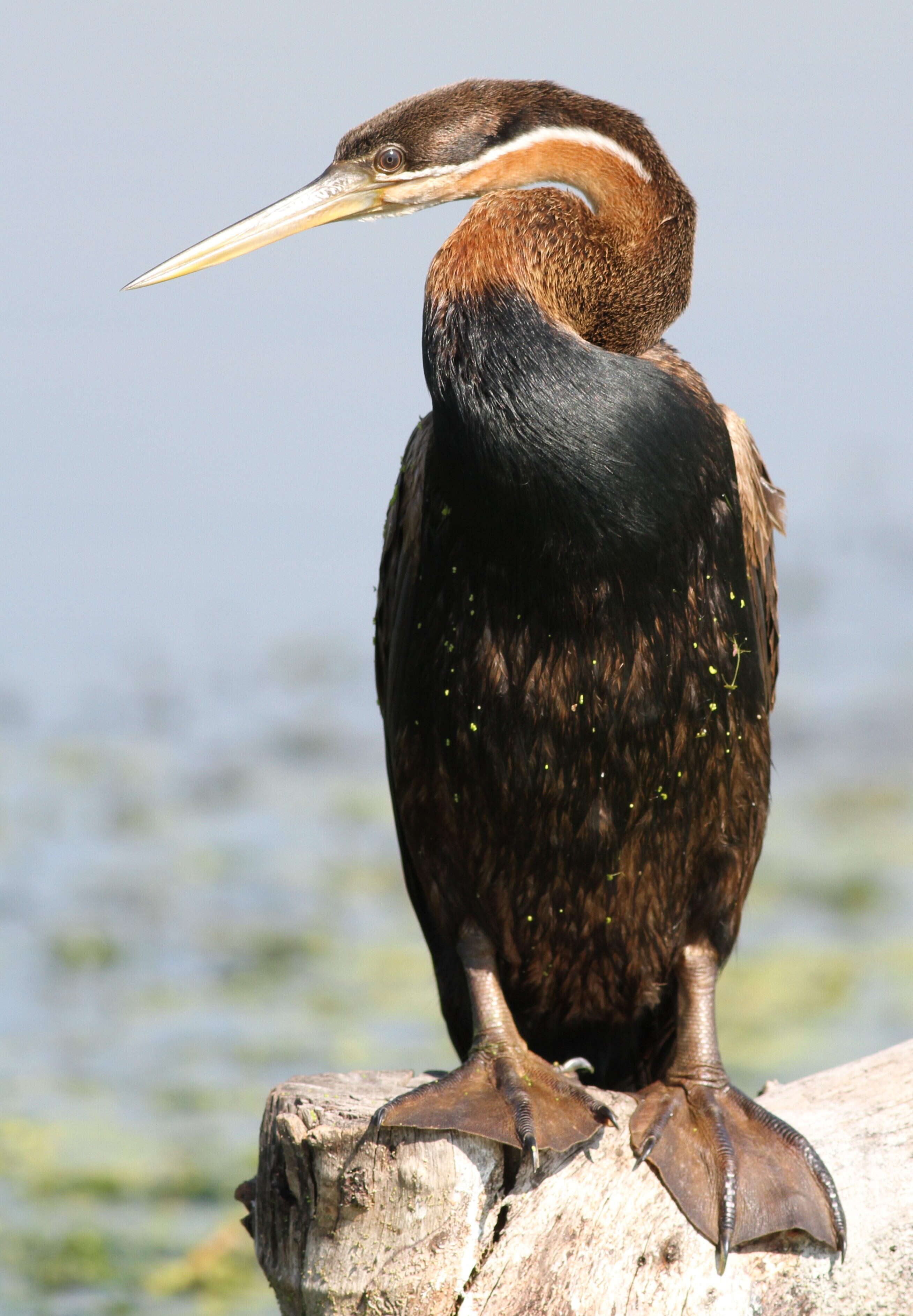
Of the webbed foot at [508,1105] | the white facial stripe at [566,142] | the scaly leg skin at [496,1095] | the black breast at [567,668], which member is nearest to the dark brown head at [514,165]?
the white facial stripe at [566,142]

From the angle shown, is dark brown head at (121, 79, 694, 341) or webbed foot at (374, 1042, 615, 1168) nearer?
webbed foot at (374, 1042, 615, 1168)

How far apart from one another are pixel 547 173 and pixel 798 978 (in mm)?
5790

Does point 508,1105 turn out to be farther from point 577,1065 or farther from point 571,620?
point 571,620

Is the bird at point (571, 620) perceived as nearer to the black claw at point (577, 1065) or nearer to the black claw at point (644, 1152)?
the black claw at point (644, 1152)

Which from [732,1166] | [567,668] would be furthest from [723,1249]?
[567,668]

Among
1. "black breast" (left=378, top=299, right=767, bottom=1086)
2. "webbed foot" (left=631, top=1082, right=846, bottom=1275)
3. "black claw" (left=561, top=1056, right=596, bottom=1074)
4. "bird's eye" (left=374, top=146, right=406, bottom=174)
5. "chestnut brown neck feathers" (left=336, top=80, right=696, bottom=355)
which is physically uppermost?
"bird's eye" (left=374, top=146, right=406, bottom=174)

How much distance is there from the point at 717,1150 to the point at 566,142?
2416 mm

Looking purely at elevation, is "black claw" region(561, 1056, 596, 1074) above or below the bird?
below

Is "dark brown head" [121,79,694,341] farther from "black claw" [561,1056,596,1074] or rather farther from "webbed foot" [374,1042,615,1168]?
"black claw" [561,1056,596,1074]

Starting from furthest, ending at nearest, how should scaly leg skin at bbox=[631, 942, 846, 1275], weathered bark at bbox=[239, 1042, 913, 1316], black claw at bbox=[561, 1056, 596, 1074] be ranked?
black claw at bbox=[561, 1056, 596, 1074], scaly leg skin at bbox=[631, 942, 846, 1275], weathered bark at bbox=[239, 1042, 913, 1316]

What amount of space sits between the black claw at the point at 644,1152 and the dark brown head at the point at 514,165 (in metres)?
1.93

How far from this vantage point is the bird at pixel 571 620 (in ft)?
11.0

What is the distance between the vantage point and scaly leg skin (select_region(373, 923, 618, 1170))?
3.39 metres

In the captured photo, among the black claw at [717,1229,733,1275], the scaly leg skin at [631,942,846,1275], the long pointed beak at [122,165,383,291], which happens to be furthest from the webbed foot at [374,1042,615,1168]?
the long pointed beak at [122,165,383,291]
